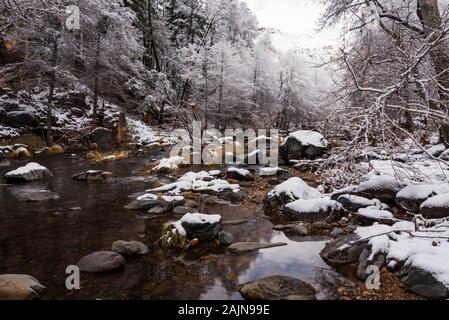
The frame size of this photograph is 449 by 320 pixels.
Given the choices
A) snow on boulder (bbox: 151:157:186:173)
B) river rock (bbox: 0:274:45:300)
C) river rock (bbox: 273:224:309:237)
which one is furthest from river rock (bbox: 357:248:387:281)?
snow on boulder (bbox: 151:157:186:173)

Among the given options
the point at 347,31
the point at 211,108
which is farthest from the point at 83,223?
the point at 211,108

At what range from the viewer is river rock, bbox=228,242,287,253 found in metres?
6.30

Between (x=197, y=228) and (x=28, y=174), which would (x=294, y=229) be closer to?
(x=197, y=228)

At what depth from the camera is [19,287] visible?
4.43 metres

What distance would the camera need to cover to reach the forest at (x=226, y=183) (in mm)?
4805

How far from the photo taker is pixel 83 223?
298 inches

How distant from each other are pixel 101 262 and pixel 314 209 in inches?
186

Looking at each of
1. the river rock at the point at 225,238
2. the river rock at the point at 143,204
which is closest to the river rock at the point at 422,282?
the river rock at the point at 225,238

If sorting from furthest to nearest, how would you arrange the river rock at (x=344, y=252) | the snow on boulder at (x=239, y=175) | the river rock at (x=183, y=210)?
the snow on boulder at (x=239, y=175) < the river rock at (x=183, y=210) < the river rock at (x=344, y=252)

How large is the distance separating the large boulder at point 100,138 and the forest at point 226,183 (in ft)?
0.28

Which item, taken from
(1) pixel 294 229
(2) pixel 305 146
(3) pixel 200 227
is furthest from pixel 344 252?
(2) pixel 305 146

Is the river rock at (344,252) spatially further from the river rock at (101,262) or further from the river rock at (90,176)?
the river rock at (90,176)

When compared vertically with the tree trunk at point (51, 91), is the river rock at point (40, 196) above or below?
below
